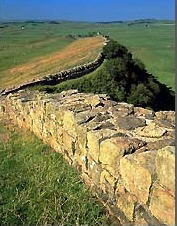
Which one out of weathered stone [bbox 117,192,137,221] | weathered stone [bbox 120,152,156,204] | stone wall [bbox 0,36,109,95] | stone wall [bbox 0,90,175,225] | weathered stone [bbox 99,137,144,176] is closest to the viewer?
stone wall [bbox 0,90,175,225]

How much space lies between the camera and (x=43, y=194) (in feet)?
18.0

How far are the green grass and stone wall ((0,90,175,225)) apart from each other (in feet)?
0.72

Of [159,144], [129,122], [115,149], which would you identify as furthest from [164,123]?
[115,149]

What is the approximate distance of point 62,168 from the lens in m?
6.58

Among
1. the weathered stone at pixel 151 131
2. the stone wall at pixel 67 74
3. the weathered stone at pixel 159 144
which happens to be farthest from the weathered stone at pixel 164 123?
the stone wall at pixel 67 74

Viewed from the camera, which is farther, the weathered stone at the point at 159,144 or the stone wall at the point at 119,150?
the weathered stone at the point at 159,144

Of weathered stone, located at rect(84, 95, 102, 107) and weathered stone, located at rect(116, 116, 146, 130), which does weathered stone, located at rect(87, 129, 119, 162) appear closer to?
weathered stone, located at rect(116, 116, 146, 130)

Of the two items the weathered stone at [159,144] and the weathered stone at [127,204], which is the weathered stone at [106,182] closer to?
the weathered stone at [127,204]

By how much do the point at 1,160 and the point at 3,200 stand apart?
5.11 feet

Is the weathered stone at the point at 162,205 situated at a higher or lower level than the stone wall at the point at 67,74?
higher

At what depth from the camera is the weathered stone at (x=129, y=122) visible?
6289mm

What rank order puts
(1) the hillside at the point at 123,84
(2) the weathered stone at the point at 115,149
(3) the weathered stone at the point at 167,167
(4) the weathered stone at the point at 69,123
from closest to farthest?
(3) the weathered stone at the point at 167,167 → (2) the weathered stone at the point at 115,149 → (4) the weathered stone at the point at 69,123 → (1) the hillside at the point at 123,84

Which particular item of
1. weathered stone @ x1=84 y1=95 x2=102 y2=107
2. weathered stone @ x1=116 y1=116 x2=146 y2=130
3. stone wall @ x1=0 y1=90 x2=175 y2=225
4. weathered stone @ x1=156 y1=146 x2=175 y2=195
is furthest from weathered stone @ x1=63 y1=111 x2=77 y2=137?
weathered stone @ x1=156 y1=146 x2=175 y2=195

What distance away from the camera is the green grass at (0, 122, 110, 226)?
16.8ft
